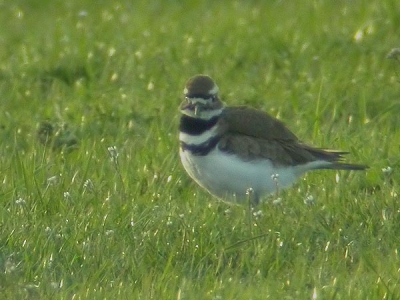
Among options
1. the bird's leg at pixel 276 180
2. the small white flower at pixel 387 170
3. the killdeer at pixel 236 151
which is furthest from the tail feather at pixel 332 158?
the bird's leg at pixel 276 180

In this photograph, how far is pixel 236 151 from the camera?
6.93 meters

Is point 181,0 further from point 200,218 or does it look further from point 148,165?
point 200,218

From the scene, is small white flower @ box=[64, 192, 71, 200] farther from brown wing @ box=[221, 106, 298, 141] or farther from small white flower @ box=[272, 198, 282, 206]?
small white flower @ box=[272, 198, 282, 206]

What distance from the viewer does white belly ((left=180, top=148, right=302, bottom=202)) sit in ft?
22.4

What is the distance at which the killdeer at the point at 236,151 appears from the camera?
685cm

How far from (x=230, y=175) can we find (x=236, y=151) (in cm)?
18

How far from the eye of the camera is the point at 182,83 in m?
9.57

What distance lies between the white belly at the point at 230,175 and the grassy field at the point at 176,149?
10 centimetres

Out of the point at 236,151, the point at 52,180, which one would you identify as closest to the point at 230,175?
the point at 236,151

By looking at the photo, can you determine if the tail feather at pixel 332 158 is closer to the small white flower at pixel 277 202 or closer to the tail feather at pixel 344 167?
the tail feather at pixel 344 167

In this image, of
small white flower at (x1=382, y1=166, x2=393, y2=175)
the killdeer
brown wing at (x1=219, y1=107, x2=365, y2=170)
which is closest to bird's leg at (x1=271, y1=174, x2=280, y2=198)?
the killdeer

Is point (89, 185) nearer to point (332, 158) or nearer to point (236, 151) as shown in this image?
point (236, 151)

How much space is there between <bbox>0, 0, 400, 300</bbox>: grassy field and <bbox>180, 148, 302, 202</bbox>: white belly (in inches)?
3.9

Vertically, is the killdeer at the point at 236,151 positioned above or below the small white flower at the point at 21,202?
above
